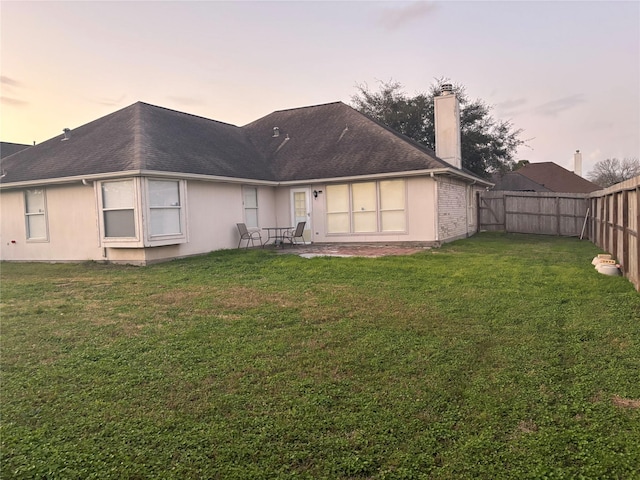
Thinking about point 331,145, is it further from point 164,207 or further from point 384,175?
point 164,207

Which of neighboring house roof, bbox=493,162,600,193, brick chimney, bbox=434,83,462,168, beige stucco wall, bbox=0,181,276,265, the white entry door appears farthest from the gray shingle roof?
neighboring house roof, bbox=493,162,600,193

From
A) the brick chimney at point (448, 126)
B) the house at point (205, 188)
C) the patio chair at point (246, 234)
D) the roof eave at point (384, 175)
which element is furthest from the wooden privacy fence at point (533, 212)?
the patio chair at point (246, 234)

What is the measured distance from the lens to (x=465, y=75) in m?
27.7

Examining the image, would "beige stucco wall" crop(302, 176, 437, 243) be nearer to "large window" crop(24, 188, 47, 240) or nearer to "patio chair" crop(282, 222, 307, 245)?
"patio chair" crop(282, 222, 307, 245)

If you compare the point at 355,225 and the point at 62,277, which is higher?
the point at 355,225

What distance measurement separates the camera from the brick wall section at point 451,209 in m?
13.7

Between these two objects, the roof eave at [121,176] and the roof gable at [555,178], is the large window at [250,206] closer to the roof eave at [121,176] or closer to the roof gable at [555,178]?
the roof eave at [121,176]

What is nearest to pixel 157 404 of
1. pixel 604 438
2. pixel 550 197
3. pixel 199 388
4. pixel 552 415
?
pixel 199 388

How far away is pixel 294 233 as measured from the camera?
49.5ft

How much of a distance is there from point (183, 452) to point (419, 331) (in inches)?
115

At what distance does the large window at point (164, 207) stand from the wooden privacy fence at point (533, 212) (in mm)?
13817

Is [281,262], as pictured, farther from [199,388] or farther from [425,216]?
[199,388]

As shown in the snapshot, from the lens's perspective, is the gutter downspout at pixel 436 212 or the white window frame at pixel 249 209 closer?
the gutter downspout at pixel 436 212

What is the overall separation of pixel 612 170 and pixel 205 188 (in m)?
56.5
